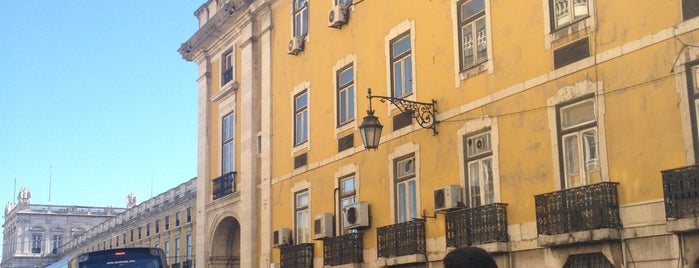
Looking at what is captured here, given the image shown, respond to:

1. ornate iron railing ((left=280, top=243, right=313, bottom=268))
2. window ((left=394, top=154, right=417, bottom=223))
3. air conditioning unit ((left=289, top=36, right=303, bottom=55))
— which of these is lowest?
ornate iron railing ((left=280, top=243, right=313, bottom=268))

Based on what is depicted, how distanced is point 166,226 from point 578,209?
4651 centimetres

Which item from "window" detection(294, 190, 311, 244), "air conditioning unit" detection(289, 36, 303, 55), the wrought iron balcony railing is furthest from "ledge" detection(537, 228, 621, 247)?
"air conditioning unit" detection(289, 36, 303, 55)

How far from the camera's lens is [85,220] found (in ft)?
383

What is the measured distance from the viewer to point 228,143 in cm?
3027

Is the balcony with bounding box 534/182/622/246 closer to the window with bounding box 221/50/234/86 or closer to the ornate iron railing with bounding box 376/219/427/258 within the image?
the ornate iron railing with bounding box 376/219/427/258

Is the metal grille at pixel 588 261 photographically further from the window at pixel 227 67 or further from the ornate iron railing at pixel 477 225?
the window at pixel 227 67

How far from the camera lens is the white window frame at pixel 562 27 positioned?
1533 cm

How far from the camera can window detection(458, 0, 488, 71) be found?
1808 centimetres

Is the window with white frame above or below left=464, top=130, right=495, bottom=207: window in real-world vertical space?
above

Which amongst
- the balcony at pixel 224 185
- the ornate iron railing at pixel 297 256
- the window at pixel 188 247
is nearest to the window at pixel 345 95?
the ornate iron railing at pixel 297 256

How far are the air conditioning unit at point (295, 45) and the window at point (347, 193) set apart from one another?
4.31 m

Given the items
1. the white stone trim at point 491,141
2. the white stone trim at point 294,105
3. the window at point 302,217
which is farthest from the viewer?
the white stone trim at point 294,105

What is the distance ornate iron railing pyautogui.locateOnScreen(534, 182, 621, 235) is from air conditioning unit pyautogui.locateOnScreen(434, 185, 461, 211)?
2.12 meters

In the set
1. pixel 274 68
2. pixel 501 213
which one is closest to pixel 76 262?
pixel 274 68
